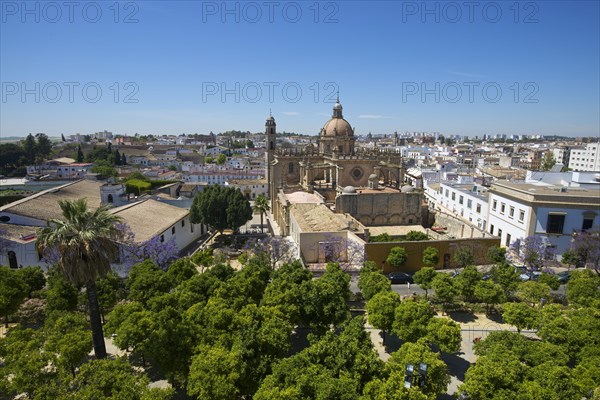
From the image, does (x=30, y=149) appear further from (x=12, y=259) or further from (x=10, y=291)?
(x=10, y=291)

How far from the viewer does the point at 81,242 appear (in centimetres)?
1497

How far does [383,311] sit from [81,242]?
13860 mm

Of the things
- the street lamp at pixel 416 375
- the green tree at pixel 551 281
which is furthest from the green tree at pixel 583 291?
the street lamp at pixel 416 375

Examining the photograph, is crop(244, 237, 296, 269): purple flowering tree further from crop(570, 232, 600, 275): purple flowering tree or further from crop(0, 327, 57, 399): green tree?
crop(570, 232, 600, 275): purple flowering tree

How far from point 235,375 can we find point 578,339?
14.5 m

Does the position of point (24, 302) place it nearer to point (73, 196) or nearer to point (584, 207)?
point (73, 196)

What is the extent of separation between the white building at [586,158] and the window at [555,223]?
7949cm

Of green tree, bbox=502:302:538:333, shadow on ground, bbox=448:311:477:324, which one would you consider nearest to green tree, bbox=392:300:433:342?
green tree, bbox=502:302:538:333

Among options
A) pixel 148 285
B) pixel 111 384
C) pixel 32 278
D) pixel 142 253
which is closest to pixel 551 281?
pixel 148 285

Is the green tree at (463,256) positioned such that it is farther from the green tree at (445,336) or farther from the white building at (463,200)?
the green tree at (445,336)

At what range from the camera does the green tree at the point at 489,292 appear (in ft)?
73.5

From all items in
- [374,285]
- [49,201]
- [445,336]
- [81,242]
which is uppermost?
[81,242]

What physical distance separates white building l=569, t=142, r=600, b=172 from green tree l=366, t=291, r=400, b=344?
102 metres

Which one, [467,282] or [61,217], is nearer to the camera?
[467,282]
